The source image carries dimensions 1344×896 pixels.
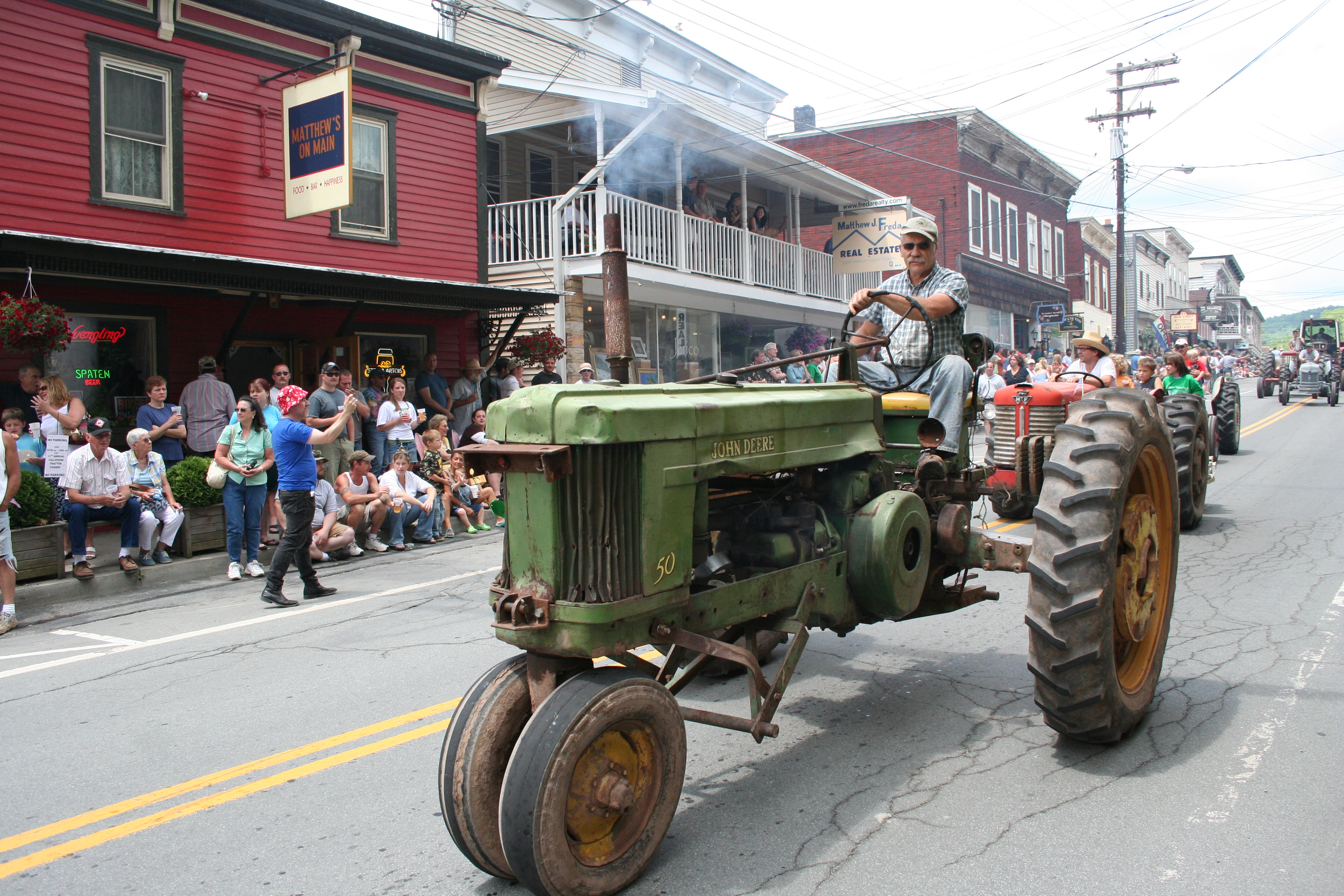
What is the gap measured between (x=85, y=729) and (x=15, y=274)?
774 centimetres

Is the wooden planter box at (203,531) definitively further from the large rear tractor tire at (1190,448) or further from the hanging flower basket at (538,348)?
the large rear tractor tire at (1190,448)

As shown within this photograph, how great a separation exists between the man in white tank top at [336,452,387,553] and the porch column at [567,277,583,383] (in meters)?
7.03

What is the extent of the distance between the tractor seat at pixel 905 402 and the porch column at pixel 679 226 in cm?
1428

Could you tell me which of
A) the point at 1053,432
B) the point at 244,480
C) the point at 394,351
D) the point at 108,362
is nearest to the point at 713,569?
the point at 1053,432

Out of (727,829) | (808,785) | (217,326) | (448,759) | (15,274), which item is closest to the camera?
(448,759)

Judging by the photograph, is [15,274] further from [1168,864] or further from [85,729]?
[1168,864]

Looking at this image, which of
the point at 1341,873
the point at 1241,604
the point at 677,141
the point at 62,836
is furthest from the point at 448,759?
the point at 677,141

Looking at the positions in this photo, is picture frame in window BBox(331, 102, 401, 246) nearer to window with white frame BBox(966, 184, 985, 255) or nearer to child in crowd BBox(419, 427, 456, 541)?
child in crowd BBox(419, 427, 456, 541)

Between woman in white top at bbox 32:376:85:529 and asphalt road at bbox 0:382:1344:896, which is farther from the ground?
woman in white top at bbox 32:376:85:529

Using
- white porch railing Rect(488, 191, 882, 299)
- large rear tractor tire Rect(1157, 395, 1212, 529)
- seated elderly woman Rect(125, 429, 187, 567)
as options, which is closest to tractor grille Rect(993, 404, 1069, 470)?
large rear tractor tire Rect(1157, 395, 1212, 529)

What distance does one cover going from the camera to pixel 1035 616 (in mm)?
4059

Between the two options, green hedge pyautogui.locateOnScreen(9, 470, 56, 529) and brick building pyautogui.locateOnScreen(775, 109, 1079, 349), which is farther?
brick building pyautogui.locateOnScreen(775, 109, 1079, 349)

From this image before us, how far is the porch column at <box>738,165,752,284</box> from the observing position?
824 inches

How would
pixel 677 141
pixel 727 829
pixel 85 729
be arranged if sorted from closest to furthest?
1. pixel 727 829
2. pixel 85 729
3. pixel 677 141
